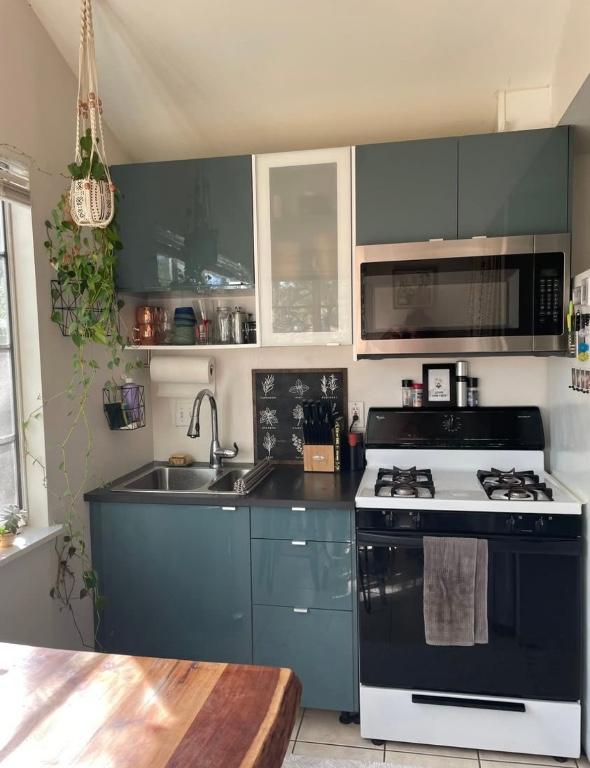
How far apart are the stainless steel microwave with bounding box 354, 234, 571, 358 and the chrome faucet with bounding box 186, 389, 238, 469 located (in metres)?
0.82

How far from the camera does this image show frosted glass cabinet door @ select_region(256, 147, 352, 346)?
2.42 m

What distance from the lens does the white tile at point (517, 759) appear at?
209 centimetres

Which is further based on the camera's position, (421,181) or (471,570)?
(421,181)

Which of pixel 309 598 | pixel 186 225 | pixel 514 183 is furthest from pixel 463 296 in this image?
pixel 309 598

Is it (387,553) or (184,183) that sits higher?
(184,183)

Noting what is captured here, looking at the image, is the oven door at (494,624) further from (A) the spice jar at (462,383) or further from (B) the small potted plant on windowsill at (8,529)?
(B) the small potted plant on windowsill at (8,529)

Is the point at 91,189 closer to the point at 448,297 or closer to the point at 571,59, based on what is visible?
the point at 448,297

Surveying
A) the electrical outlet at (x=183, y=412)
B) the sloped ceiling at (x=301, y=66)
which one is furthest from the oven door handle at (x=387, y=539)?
the sloped ceiling at (x=301, y=66)

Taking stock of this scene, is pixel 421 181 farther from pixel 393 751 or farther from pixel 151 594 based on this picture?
pixel 393 751

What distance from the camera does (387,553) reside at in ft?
7.11

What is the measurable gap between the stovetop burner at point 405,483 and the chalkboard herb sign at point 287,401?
0.44 m

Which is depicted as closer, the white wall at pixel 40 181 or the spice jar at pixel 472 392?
the white wall at pixel 40 181

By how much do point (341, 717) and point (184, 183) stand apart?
7.28ft

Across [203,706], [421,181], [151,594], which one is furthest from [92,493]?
[421,181]
